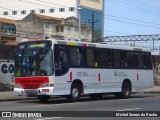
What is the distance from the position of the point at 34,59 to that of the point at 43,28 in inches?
3367

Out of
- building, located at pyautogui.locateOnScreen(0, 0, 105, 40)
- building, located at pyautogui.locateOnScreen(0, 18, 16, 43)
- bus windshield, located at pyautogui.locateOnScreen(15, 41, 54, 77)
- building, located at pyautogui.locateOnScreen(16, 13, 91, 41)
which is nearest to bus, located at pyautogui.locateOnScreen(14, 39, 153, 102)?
bus windshield, located at pyautogui.locateOnScreen(15, 41, 54, 77)

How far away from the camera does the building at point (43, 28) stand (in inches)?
4199

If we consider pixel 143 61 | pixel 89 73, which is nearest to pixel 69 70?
pixel 89 73

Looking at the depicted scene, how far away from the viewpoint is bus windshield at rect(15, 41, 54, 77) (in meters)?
22.3

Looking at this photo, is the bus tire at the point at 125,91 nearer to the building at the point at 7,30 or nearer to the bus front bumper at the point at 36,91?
the bus front bumper at the point at 36,91

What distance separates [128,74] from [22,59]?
8016mm

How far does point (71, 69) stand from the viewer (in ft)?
77.2

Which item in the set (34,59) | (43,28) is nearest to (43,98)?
(34,59)

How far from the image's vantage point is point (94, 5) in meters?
138

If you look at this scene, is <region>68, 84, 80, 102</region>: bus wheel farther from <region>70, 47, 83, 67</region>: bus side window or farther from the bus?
<region>70, 47, 83, 67</region>: bus side window

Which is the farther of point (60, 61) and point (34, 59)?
point (60, 61)

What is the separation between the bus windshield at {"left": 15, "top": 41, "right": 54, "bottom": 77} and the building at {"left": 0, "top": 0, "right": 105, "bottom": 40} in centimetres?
10705

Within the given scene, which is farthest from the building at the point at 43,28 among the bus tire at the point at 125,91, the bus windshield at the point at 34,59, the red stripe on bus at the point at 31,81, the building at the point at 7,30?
the red stripe on bus at the point at 31,81

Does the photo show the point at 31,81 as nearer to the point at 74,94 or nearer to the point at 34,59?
the point at 34,59
